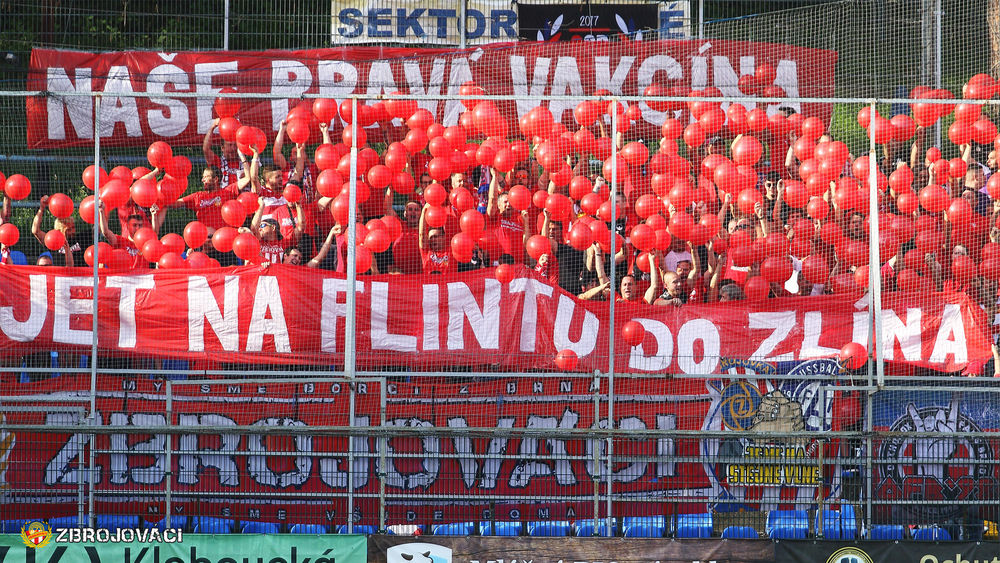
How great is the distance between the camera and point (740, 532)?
30.4 ft

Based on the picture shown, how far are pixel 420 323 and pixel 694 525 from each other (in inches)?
112

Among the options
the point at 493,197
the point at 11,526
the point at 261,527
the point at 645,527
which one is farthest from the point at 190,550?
the point at 493,197

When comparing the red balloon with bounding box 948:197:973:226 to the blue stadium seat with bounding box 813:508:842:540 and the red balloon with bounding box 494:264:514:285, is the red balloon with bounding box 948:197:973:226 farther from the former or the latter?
the red balloon with bounding box 494:264:514:285

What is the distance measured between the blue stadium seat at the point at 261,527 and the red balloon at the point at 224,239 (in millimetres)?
2590

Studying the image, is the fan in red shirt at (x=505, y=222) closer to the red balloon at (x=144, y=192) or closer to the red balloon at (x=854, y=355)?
the red balloon at (x=854, y=355)

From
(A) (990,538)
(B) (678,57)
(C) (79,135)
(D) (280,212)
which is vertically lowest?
(A) (990,538)

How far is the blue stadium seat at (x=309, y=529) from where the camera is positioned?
30.8ft

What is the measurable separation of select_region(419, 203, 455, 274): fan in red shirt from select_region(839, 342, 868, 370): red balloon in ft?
11.5

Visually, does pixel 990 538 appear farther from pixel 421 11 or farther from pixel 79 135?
pixel 79 135

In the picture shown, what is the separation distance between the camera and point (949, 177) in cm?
1070

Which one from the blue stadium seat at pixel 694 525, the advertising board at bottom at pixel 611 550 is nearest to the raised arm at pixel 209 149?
the advertising board at bottom at pixel 611 550

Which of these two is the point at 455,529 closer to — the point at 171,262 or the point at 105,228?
the point at 171,262

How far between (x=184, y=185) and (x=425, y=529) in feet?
14.0

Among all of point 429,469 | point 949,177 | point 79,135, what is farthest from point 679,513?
point 79,135
